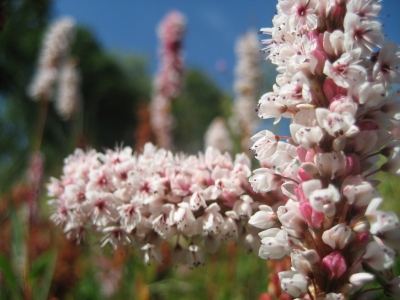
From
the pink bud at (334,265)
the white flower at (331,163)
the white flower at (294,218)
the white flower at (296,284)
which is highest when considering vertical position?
the white flower at (331,163)

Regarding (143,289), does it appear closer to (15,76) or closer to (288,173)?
(288,173)

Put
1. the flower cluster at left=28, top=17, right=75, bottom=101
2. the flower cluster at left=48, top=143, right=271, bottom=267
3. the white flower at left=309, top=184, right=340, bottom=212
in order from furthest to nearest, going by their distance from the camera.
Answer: the flower cluster at left=28, top=17, right=75, bottom=101
the flower cluster at left=48, top=143, right=271, bottom=267
the white flower at left=309, top=184, right=340, bottom=212

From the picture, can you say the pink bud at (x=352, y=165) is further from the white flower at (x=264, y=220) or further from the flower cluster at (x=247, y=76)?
the flower cluster at (x=247, y=76)

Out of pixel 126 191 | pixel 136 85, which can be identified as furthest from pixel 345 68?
pixel 136 85

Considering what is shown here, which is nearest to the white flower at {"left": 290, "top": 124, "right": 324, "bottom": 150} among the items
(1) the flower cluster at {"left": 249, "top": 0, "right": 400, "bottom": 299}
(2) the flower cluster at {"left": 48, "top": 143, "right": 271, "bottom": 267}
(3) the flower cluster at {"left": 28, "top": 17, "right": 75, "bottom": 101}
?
(1) the flower cluster at {"left": 249, "top": 0, "right": 400, "bottom": 299}

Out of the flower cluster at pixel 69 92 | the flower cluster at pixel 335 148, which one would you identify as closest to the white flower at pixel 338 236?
the flower cluster at pixel 335 148

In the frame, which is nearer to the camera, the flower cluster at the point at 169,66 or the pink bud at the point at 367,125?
the pink bud at the point at 367,125

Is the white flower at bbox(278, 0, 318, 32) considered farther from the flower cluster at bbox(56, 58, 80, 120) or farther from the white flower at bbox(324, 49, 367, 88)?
the flower cluster at bbox(56, 58, 80, 120)

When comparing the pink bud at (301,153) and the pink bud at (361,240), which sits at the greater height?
the pink bud at (301,153)
